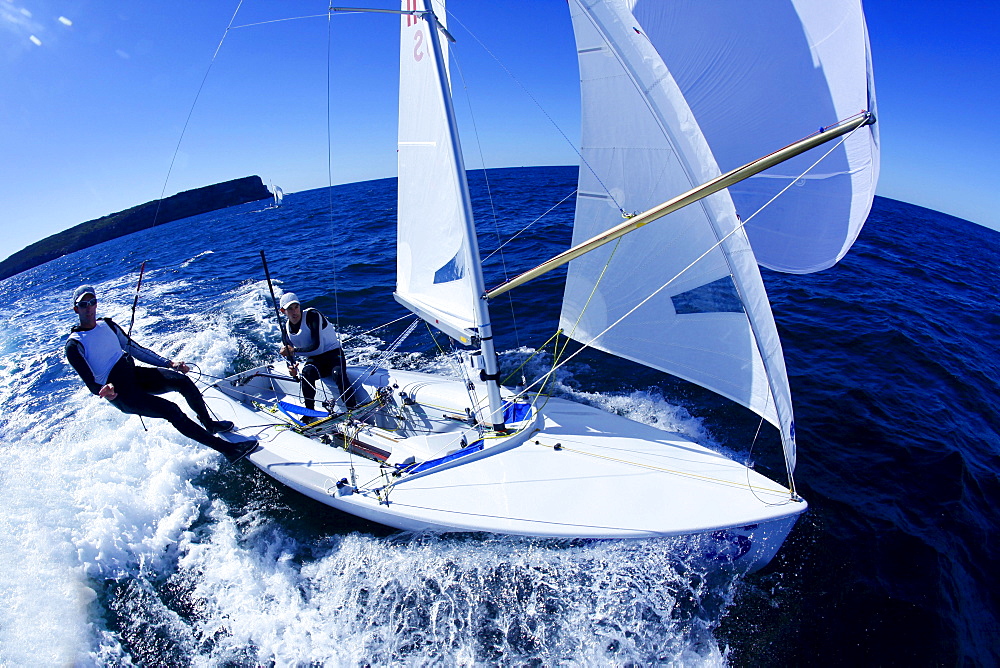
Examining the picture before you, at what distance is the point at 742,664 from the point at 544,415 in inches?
113

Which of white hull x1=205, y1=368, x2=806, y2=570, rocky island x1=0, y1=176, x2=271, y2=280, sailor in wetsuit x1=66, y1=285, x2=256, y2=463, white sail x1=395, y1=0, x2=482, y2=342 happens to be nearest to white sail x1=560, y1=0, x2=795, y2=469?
white hull x1=205, y1=368, x2=806, y2=570

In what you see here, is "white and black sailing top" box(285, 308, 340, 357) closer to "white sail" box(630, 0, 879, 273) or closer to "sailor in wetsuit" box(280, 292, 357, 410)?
"sailor in wetsuit" box(280, 292, 357, 410)

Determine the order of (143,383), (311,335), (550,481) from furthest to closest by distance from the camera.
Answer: (311,335)
(143,383)
(550,481)

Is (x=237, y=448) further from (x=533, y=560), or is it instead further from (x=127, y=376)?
(x=533, y=560)

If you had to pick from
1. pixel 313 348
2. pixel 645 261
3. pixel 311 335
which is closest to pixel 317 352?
pixel 313 348

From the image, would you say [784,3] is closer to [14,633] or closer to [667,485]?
[667,485]

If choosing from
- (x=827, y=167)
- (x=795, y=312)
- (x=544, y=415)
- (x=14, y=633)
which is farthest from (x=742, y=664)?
(x=795, y=312)

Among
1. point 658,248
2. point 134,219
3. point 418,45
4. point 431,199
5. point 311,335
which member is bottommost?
point 311,335

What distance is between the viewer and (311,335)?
5.66 meters

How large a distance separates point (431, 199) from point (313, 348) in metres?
2.63

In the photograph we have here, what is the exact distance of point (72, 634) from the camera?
378 centimetres

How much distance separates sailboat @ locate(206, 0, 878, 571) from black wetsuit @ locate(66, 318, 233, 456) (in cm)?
67

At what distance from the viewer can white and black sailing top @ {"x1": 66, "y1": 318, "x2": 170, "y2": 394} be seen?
397 cm

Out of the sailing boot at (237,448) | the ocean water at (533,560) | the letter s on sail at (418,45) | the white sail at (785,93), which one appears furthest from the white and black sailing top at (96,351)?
the white sail at (785,93)
